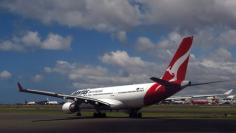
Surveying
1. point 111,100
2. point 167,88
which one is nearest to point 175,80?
point 167,88

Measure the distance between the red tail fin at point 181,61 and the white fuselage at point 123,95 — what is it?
3349 mm

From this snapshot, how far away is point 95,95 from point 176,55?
15413 mm

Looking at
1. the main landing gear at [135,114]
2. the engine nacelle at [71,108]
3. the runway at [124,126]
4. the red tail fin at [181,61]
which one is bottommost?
the runway at [124,126]

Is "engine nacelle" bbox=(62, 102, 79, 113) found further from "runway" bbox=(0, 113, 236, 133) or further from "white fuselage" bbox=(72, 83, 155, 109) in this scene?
"runway" bbox=(0, 113, 236, 133)

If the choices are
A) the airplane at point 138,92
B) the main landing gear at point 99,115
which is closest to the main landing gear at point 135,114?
the airplane at point 138,92

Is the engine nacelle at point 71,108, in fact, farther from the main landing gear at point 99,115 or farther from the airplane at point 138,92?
the main landing gear at point 99,115

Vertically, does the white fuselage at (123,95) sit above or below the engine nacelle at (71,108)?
above

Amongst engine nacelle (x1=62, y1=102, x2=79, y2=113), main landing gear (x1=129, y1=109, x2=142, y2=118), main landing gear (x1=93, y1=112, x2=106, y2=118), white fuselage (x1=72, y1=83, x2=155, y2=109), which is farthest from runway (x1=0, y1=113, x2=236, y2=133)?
engine nacelle (x1=62, y1=102, x2=79, y2=113)

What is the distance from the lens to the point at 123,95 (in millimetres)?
52562

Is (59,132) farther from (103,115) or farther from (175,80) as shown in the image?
(103,115)

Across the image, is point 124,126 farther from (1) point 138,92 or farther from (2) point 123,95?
(2) point 123,95

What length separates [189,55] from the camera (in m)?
46.9

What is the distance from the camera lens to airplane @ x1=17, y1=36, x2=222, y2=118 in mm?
46562

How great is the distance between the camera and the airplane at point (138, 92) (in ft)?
153
